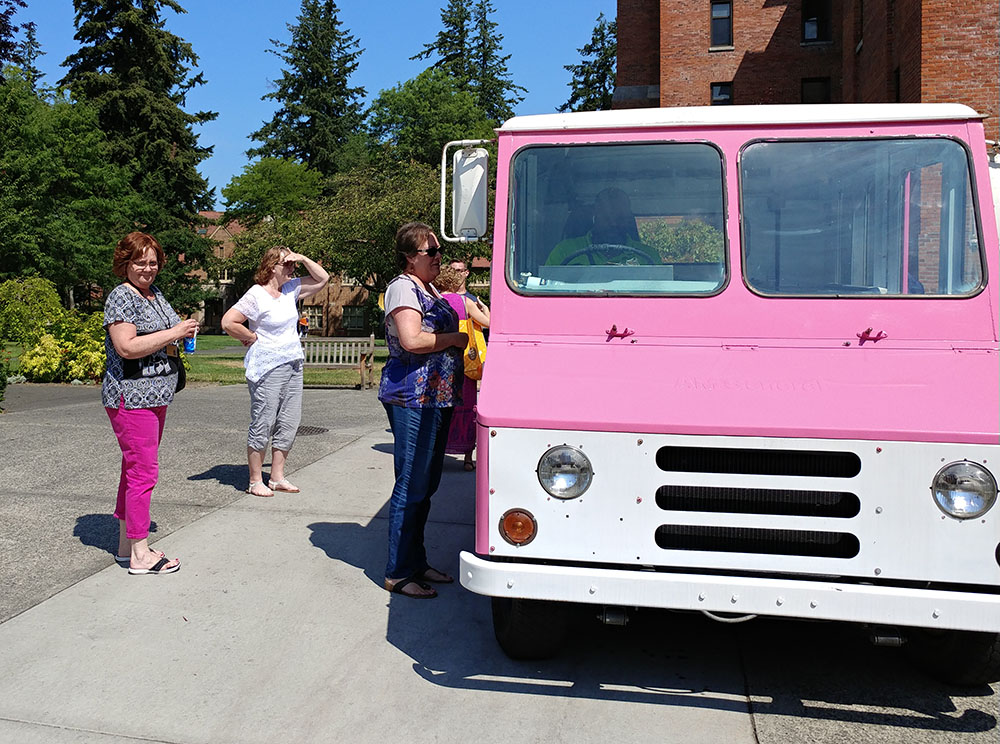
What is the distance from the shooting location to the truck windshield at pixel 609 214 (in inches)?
169

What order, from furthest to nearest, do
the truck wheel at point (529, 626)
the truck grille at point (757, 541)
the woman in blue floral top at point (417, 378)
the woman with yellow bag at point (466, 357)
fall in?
the woman with yellow bag at point (466, 357) → the woman in blue floral top at point (417, 378) → the truck wheel at point (529, 626) → the truck grille at point (757, 541)

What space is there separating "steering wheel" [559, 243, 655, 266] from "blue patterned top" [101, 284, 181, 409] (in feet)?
7.46

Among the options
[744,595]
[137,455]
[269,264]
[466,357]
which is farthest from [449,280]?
[744,595]

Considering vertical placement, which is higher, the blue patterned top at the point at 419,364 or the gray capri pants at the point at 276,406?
the blue patterned top at the point at 419,364

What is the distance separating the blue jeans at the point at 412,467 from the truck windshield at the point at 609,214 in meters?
0.97

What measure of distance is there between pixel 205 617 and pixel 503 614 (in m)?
1.61

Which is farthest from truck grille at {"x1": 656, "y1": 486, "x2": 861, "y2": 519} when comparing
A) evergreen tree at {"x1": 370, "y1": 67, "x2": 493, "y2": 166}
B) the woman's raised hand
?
evergreen tree at {"x1": 370, "y1": 67, "x2": 493, "y2": 166}

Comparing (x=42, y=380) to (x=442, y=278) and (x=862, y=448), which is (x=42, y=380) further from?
(x=862, y=448)

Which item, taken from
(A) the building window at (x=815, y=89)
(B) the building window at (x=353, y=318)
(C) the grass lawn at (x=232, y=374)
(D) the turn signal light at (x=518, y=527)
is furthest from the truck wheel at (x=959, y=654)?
(B) the building window at (x=353, y=318)

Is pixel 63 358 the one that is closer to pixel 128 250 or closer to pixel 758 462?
pixel 128 250

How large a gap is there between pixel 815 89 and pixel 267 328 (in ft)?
96.1

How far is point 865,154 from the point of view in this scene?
4.20 m

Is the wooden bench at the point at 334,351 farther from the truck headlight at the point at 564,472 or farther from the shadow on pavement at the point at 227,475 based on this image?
the truck headlight at the point at 564,472

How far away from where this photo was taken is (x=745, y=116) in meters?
4.29
